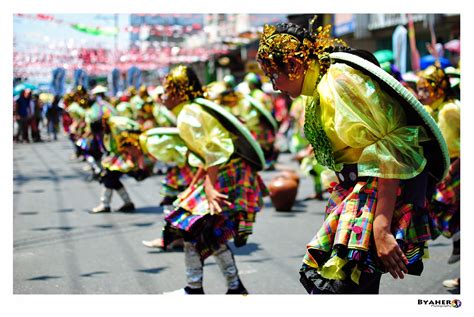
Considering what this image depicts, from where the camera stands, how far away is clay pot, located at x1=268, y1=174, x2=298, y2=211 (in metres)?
8.87

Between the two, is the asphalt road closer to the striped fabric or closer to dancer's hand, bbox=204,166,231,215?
dancer's hand, bbox=204,166,231,215

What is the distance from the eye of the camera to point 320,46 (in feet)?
9.98

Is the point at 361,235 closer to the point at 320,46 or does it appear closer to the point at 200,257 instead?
the point at 320,46

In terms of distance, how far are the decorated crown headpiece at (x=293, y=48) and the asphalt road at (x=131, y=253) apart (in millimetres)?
2607

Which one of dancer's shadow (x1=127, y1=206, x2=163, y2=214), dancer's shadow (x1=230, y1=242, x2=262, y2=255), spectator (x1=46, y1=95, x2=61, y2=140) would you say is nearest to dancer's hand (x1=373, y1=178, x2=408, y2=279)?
dancer's shadow (x1=230, y1=242, x2=262, y2=255)

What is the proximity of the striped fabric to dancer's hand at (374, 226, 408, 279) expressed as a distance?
54 millimetres

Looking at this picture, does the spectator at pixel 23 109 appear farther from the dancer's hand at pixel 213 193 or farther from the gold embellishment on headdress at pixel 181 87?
the dancer's hand at pixel 213 193

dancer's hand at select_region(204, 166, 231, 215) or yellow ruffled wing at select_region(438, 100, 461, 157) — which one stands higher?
yellow ruffled wing at select_region(438, 100, 461, 157)

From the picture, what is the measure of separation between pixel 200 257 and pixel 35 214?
4.77 m

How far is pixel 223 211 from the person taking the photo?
15.2 feet

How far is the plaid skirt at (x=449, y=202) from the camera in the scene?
17.1 feet

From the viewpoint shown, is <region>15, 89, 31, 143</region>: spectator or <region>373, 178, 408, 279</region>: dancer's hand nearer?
<region>373, 178, 408, 279</region>: dancer's hand
